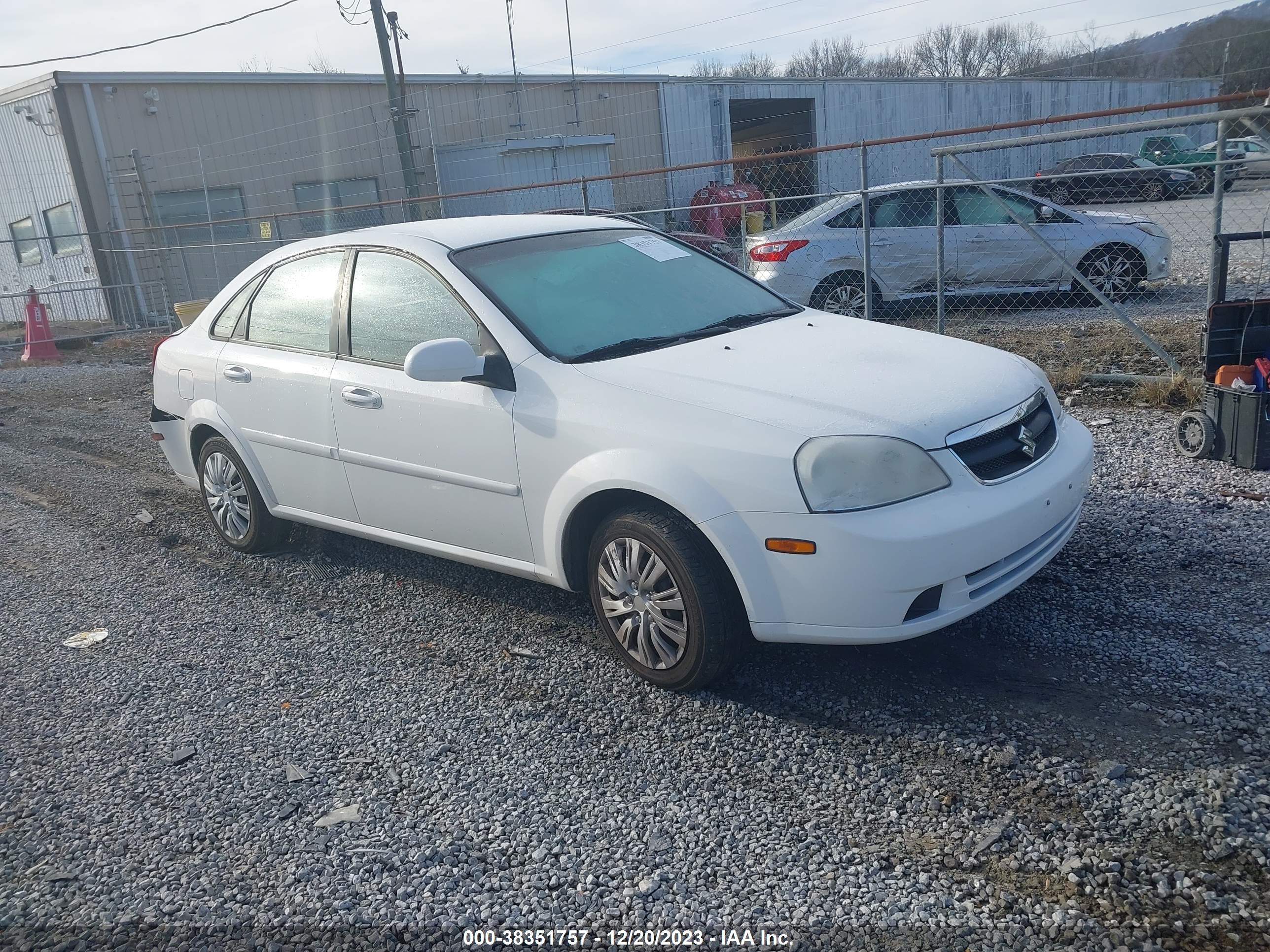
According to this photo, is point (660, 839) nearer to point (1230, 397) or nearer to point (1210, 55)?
point (1230, 397)

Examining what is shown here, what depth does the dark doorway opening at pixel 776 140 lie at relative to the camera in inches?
1129

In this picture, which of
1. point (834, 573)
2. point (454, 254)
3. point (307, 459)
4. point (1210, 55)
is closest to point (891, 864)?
point (834, 573)

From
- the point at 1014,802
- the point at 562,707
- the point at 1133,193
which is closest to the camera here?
the point at 1014,802

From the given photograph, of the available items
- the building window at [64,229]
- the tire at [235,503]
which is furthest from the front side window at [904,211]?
the building window at [64,229]

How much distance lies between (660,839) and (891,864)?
2.15 ft

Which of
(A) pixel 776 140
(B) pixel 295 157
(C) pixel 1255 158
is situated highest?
(B) pixel 295 157

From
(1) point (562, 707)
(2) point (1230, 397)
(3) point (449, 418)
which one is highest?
(3) point (449, 418)

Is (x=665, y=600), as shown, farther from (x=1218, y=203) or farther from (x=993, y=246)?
(x=993, y=246)

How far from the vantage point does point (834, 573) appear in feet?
10.7

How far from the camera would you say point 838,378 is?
3.73 metres

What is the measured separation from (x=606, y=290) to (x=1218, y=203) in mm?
4124

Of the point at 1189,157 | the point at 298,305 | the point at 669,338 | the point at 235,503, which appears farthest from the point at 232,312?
the point at 1189,157

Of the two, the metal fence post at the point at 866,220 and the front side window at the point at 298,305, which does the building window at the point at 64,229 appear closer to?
the metal fence post at the point at 866,220

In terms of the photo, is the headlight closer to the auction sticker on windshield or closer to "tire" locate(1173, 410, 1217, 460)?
the auction sticker on windshield
